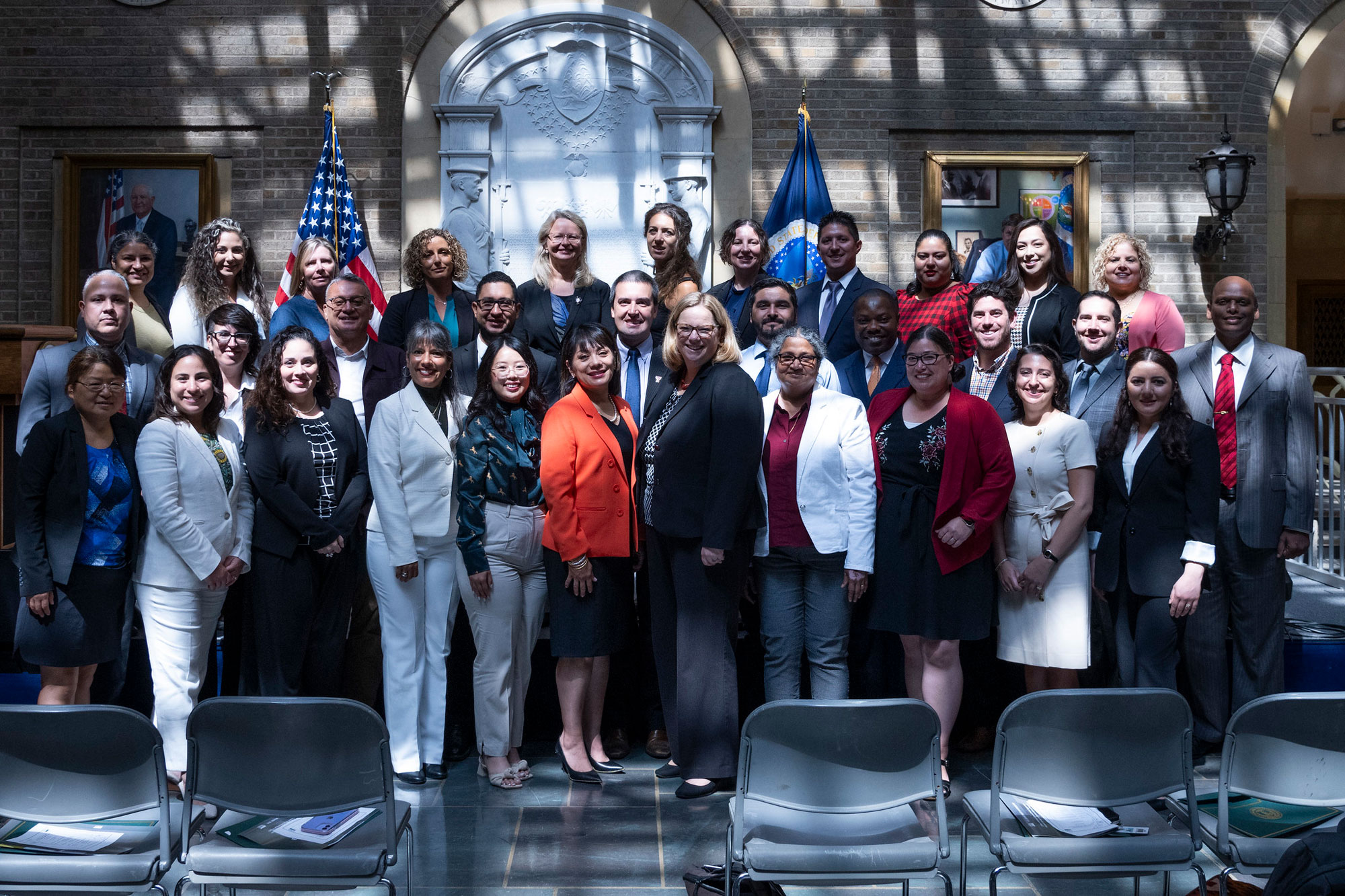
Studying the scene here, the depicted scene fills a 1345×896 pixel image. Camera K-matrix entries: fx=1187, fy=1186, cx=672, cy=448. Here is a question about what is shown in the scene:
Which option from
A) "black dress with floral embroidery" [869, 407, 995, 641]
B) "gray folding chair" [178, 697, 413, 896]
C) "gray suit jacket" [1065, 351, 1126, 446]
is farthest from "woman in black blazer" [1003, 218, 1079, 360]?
"gray folding chair" [178, 697, 413, 896]

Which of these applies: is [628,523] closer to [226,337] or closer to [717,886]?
[717,886]

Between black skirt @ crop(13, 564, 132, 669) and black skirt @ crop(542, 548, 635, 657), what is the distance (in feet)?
5.23

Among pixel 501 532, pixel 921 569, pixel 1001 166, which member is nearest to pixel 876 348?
pixel 921 569

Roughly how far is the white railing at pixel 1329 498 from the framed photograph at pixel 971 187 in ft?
8.63

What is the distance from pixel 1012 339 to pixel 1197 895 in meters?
2.89

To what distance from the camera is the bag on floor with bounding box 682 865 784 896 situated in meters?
3.23

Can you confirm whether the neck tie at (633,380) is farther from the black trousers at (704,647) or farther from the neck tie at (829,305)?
the neck tie at (829,305)

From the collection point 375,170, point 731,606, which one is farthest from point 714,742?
point 375,170

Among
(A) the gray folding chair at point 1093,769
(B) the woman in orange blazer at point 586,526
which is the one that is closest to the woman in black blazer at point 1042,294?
(B) the woman in orange blazer at point 586,526

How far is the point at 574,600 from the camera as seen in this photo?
4.62 metres

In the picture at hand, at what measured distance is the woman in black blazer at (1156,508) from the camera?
465cm

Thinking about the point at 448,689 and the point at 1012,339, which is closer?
the point at 448,689

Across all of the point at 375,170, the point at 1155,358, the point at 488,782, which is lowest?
the point at 488,782

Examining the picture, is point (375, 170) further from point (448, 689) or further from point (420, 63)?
point (448, 689)
